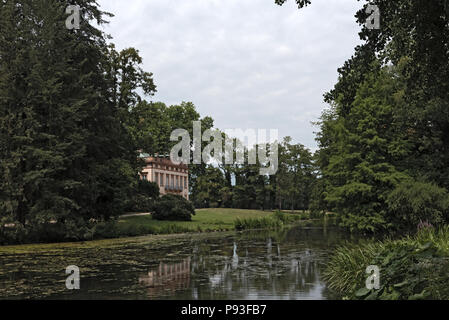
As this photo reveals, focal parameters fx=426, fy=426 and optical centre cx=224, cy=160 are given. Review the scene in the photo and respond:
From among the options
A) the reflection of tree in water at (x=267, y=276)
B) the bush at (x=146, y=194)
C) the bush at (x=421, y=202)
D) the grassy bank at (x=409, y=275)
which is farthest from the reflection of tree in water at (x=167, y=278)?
the bush at (x=146, y=194)

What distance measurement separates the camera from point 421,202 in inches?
854

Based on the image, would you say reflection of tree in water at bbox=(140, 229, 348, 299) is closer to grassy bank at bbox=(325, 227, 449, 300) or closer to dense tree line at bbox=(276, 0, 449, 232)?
grassy bank at bbox=(325, 227, 449, 300)

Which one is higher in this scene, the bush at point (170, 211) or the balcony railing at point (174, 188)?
the balcony railing at point (174, 188)

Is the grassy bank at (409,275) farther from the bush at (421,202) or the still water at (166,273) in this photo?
the bush at (421,202)

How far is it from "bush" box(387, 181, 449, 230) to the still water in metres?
7.14

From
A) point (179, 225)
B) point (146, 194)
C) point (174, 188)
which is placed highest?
point (174, 188)

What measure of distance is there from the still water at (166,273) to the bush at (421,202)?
23.4ft

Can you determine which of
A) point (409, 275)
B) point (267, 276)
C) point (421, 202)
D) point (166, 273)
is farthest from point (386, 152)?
point (409, 275)

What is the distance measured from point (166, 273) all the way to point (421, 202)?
1509 cm

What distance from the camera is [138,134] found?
121 ft

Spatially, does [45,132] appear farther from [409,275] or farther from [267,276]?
[409,275]

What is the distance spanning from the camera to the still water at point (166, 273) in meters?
9.23

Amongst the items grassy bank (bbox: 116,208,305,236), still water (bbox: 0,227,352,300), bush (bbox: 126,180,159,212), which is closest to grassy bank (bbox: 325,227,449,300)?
still water (bbox: 0,227,352,300)
